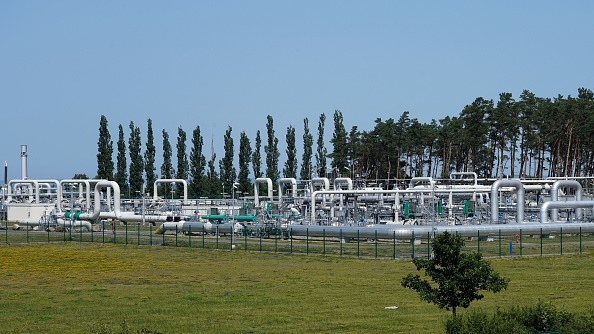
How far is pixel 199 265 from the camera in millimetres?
57969

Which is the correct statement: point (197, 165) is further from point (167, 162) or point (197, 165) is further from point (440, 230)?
point (440, 230)

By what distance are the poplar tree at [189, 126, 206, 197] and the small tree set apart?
134210 mm

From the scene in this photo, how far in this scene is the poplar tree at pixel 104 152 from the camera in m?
156

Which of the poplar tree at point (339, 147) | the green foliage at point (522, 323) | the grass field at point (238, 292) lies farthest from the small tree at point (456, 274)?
the poplar tree at point (339, 147)

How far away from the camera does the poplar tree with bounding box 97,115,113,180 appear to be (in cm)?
15588

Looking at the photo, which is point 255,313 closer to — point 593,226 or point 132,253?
point 132,253

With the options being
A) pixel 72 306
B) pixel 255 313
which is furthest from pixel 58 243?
pixel 255 313

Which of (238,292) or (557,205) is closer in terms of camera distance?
(238,292)

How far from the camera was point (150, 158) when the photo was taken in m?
161

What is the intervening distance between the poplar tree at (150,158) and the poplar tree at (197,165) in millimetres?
6543

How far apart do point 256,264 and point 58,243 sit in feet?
92.9

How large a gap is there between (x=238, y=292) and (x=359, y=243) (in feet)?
111

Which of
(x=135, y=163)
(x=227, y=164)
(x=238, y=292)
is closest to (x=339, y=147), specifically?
(x=227, y=164)

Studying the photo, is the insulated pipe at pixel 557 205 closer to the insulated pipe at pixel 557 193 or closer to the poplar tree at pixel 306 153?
the insulated pipe at pixel 557 193
